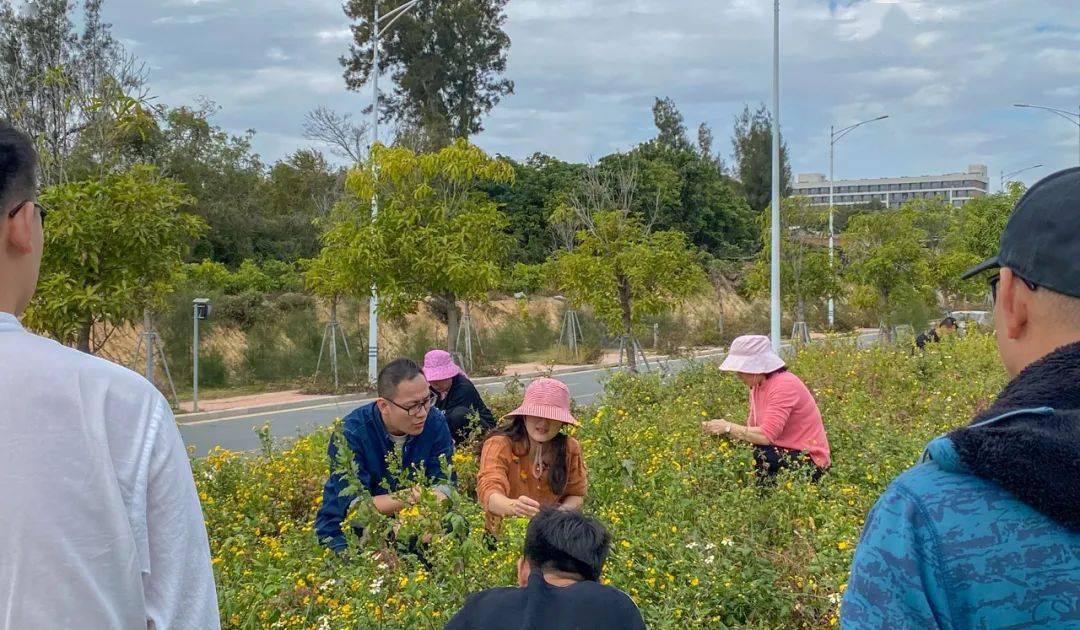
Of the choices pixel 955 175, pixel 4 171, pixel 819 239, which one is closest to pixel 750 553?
pixel 4 171

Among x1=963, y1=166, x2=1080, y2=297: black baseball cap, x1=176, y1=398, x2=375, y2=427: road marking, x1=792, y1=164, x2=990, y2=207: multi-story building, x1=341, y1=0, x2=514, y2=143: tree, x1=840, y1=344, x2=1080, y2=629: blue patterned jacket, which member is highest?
x1=792, y1=164, x2=990, y2=207: multi-story building

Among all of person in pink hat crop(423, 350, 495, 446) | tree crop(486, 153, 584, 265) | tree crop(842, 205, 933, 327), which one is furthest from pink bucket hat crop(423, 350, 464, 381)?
tree crop(486, 153, 584, 265)

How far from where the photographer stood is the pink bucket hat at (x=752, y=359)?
6.25m

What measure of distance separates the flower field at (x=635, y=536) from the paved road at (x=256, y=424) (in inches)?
194

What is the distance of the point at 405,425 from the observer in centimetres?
473

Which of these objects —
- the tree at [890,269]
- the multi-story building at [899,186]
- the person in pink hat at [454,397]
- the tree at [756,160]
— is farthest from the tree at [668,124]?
the multi-story building at [899,186]

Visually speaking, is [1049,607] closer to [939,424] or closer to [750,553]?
[750,553]

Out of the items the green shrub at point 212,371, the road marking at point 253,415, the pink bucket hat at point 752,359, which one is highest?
the pink bucket hat at point 752,359

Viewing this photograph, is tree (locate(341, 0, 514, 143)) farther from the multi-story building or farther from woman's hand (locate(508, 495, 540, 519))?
the multi-story building

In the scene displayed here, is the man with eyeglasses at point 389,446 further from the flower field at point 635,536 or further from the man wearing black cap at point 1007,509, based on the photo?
the man wearing black cap at point 1007,509

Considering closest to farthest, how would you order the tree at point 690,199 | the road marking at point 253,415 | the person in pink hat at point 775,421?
1. the person in pink hat at point 775,421
2. the road marking at point 253,415
3. the tree at point 690,199

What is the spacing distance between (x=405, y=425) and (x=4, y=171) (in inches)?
129

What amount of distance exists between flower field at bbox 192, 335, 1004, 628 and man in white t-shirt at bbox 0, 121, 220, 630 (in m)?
2.20

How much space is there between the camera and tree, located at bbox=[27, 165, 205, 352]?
22.7ft
